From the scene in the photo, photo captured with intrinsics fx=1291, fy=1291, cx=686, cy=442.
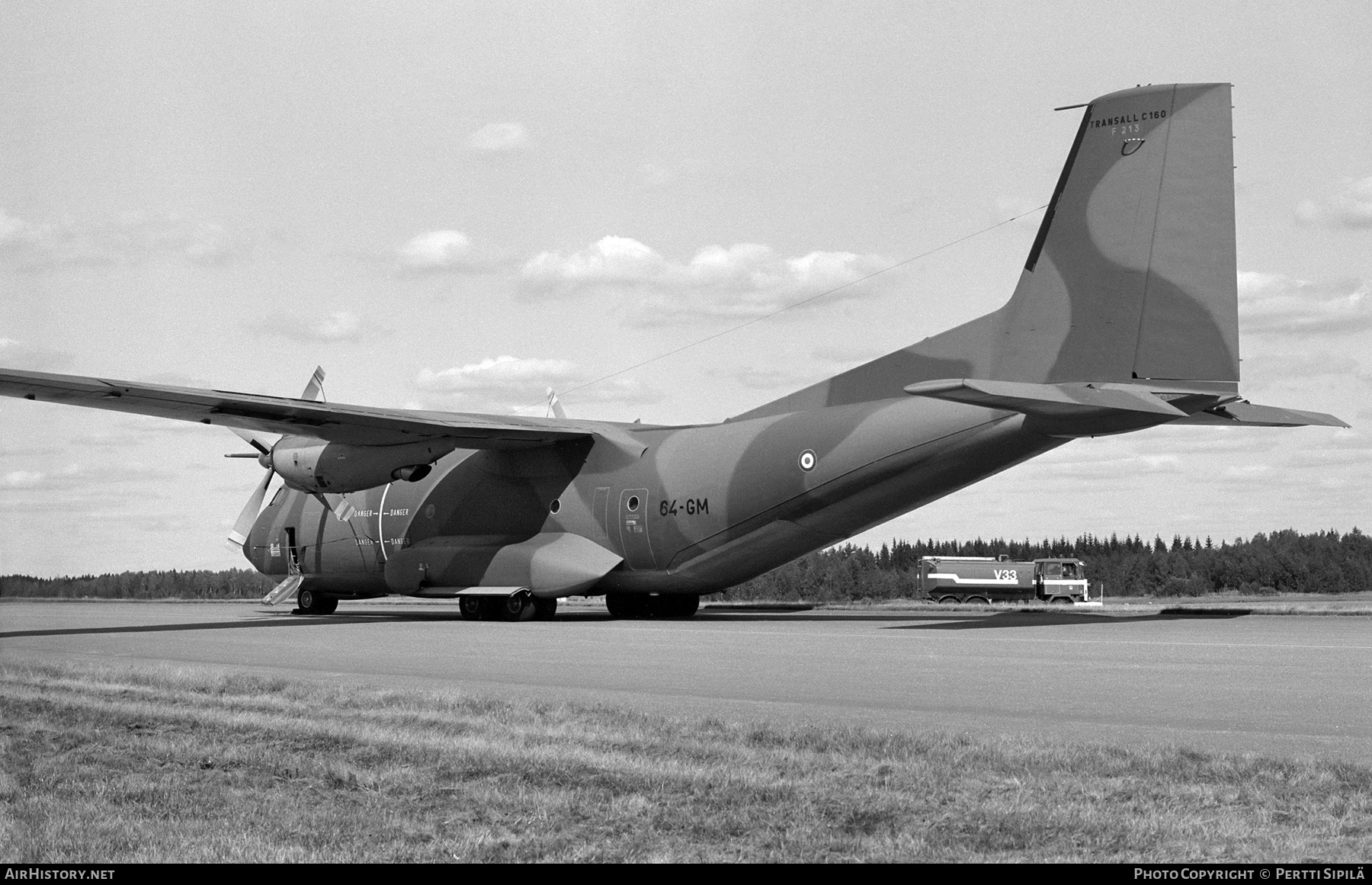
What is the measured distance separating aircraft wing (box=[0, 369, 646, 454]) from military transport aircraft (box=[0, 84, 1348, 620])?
0.08 meters

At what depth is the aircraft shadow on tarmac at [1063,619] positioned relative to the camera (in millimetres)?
21422

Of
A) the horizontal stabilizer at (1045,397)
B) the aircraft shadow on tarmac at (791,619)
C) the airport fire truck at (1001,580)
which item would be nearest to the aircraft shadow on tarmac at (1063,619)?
the aircraft shadow on tarmac at (791,619)

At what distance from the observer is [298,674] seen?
49.8 ft

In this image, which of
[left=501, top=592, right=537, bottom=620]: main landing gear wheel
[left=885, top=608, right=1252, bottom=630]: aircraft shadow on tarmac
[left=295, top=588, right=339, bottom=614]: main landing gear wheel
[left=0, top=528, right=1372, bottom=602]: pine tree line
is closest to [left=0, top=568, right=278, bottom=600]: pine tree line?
[left=0, top=528, right=1372, bottom=602]: pine tree line

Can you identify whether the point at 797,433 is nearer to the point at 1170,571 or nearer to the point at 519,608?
the point at 519,608

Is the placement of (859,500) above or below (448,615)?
above

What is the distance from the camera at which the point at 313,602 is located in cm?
3384

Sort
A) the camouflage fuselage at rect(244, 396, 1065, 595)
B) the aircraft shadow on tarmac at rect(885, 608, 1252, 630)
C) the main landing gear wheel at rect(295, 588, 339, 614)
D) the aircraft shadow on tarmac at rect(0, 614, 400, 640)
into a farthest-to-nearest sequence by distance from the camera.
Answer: the main landing gear wheel at rect(295, 588, 339, 614)
the aircraft shadow on tarmac at rect(0, 614, 400, 640)
the camouflage fuselage at rect(244, 396, 1065, 595)
the aircraft shadow on tarmac at rect(885, 608, 1252, 630)

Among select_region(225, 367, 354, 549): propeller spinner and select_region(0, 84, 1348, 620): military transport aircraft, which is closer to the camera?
select_region(0, 84, 1348, 620): military transport aircraft

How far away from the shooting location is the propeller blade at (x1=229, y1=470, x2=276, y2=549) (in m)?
31.9

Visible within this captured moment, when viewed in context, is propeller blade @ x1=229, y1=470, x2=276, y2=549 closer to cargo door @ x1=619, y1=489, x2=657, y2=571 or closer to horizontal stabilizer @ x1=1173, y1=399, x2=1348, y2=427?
cargo door @ x1=619, y1=489, x2=657, y2=571
